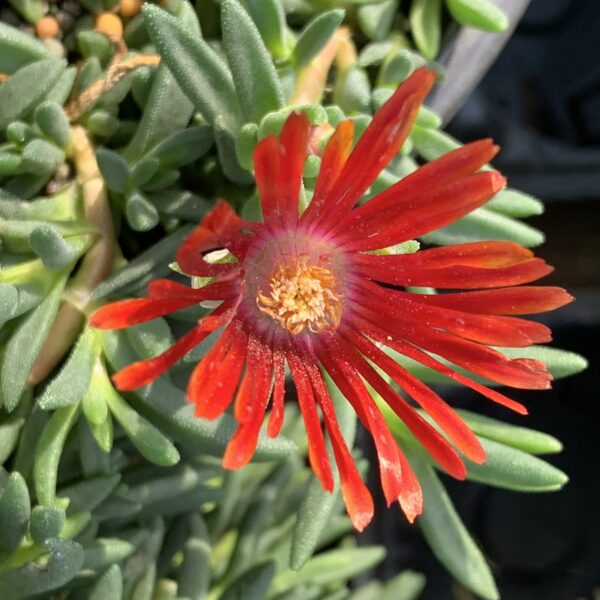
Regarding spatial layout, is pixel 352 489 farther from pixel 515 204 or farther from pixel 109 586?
pixel 515 204

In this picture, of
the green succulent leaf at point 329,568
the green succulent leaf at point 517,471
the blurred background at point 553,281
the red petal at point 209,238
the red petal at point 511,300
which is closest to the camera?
the red petal at point 209,238

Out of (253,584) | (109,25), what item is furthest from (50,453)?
(109,25)

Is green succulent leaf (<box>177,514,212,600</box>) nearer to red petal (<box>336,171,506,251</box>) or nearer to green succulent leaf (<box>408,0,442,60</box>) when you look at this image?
red petal (<box>336,171,506,251</box>)

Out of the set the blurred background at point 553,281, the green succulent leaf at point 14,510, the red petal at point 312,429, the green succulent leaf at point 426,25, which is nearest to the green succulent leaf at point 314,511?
the red petal at point 312,429

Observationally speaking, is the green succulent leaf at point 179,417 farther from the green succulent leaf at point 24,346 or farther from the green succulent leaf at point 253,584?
the green succulent leaf at point 253,584

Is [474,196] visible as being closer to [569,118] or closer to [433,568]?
[569,118]

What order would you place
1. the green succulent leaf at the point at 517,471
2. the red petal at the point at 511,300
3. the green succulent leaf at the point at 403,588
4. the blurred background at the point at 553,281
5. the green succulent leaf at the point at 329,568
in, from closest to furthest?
the red petal at the point at 511,300
the green succulent leaf at the point at 517,471
the green succulent leaf at the point at 329,568
the green succulent leaf at the point at 403,588
the blurred background at the point at 553,281

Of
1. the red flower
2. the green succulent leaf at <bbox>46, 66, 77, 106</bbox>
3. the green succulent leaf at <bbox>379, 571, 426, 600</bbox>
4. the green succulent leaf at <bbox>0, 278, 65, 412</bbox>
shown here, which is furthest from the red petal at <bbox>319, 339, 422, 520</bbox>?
the green succulent leaf at <bbox>379, 571, 426, 600</bbox>
